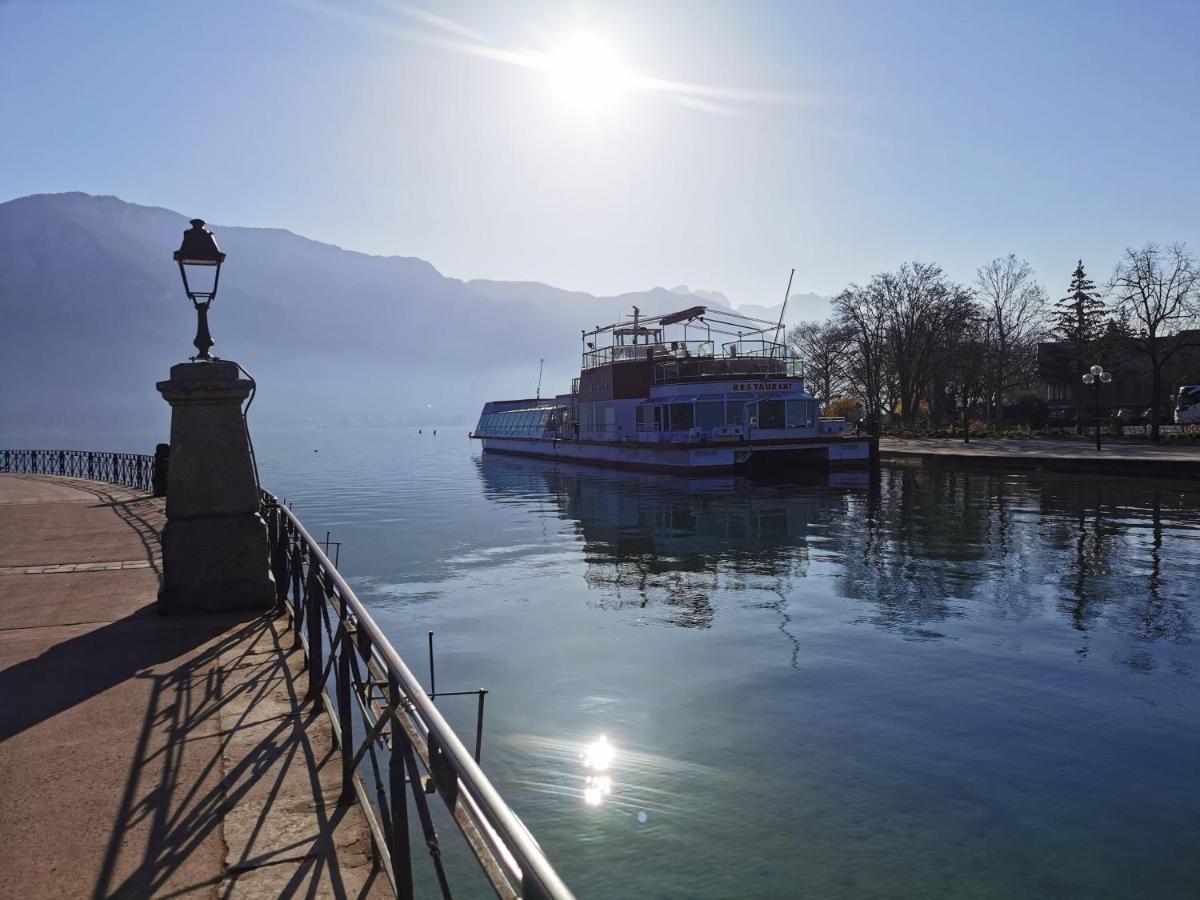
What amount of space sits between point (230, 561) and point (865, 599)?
33.4 feet

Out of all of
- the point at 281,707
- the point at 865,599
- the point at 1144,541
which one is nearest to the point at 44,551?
the point at 281,707

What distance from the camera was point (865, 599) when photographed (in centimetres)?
1435

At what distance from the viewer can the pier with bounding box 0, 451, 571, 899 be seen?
11.8 ft

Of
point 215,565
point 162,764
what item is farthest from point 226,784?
point 215,565

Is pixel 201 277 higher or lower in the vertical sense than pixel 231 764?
higher

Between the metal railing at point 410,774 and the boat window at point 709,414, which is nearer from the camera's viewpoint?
the metal railing at point 410,774

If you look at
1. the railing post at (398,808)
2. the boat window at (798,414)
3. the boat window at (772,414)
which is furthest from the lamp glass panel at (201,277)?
the boat window at (798,414)

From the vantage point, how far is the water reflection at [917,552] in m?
13.3

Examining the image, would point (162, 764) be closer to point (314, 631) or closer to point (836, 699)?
point (314, 631)

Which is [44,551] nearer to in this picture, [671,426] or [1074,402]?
[671,426]

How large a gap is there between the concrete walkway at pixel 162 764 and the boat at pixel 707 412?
3294 centimetres

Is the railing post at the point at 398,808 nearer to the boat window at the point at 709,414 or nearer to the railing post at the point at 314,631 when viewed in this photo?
the railing post at the point at 314,631

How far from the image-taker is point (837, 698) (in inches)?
371

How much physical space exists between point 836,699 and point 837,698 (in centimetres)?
4
